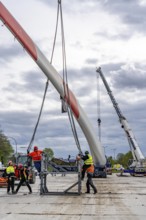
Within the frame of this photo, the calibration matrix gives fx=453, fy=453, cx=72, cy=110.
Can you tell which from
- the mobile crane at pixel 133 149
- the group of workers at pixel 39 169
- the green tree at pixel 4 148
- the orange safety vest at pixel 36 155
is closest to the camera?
the group of workers at pixel 39 169

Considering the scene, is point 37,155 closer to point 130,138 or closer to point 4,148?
point 130,138

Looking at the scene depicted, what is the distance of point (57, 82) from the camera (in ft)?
123

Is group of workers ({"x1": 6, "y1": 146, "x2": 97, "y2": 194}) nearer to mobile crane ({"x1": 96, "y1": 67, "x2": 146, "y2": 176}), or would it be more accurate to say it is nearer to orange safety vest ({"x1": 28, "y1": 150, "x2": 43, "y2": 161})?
orange safety vest ({"x1": 28, "y1": 150, "x2": 43, "y2": 161})

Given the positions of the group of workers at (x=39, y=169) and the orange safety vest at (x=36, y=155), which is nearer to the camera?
the group of workers at (x=39, y=169)

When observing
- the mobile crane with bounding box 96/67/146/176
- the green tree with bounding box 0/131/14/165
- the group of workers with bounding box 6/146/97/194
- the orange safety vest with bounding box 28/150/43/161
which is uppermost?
the green tree with bounding box 0/131/14/165

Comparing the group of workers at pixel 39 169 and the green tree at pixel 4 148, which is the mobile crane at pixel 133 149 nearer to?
the group of workers at pixel 39 169

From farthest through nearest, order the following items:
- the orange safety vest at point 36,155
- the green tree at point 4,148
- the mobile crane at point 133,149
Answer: the green tree at point 4,148, the mobile crane at point 133,149, the orange safety vest at point 36,155

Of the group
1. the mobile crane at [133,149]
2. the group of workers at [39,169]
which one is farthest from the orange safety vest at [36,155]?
the mobile crane at [133,149]

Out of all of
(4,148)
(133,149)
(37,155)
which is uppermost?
(4,148)

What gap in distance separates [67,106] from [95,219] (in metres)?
12.8

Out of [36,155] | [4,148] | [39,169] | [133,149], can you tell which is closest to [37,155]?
[36,155]

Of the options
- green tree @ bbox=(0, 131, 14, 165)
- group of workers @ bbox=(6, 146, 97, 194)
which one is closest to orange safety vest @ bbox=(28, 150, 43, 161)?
group of workers @ bbox=(6, 146, 97, 194)

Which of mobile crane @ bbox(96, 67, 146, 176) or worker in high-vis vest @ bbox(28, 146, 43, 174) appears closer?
worker in high-vis vest @ bbox(28, 146, 43, 174)

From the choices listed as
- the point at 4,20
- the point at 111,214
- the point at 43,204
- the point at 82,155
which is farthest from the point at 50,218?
the point at 4,20
